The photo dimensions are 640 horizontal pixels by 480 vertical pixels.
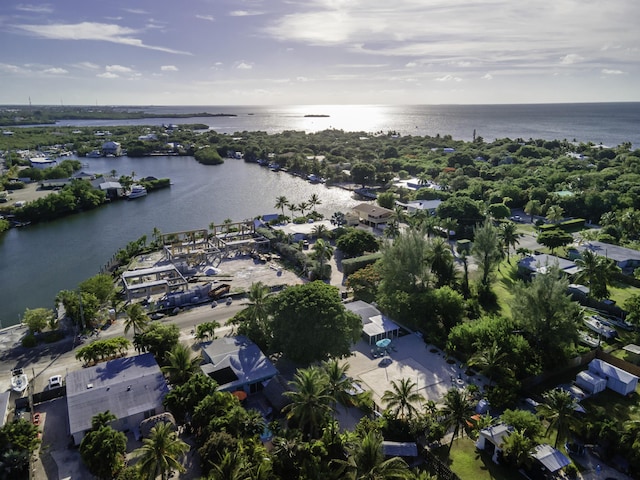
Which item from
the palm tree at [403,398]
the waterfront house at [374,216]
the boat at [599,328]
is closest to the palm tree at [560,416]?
the palm tree at [403,398]

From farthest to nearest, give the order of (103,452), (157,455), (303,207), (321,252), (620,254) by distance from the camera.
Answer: (303,207), (620,254), (321,252), (103,452), (157,455)

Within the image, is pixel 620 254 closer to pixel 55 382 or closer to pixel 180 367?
pixel 180 367

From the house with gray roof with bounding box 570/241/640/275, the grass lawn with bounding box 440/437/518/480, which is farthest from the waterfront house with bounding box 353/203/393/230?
the grass lawn with bounding box 440/437/518/480

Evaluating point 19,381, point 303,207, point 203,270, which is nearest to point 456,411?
point 19,381

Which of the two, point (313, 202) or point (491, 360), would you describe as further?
point (313, 202)

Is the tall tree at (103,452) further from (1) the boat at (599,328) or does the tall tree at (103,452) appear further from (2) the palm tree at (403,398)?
(1) the boat at (599,328)

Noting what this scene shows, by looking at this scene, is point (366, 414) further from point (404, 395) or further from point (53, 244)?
point (53, 244)
